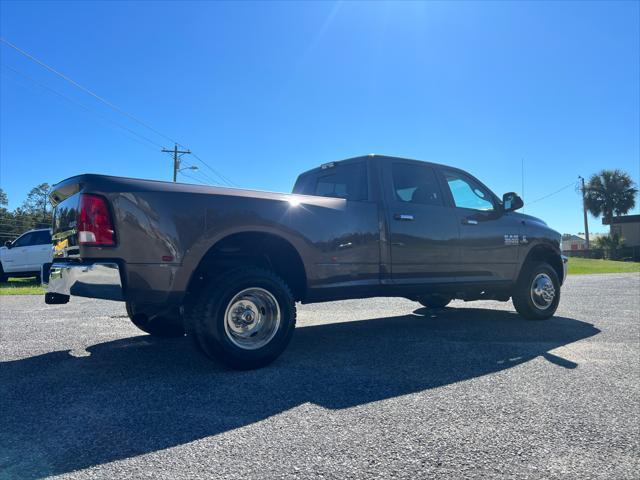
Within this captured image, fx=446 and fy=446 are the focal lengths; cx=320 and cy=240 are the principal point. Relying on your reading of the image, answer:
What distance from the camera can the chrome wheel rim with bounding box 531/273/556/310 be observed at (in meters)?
6.17

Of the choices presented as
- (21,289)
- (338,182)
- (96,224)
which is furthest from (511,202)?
(21,289)

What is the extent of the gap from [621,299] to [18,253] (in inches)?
654

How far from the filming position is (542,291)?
6.21 metres

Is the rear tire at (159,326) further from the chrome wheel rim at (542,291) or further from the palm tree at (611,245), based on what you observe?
the palm tree at (611,245)

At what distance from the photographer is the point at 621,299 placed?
29.1ft

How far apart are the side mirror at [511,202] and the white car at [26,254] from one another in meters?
13.8

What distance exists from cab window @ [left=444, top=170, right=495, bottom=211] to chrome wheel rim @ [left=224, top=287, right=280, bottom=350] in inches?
115

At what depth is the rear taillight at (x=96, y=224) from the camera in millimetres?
3172

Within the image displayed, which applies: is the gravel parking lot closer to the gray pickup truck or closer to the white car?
the gray pickup truck

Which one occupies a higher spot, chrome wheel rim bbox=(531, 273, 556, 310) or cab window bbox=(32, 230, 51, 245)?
cab window bbox=(32, 230, 51, 245)

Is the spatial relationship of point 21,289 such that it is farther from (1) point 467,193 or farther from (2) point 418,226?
(1) point 467,193

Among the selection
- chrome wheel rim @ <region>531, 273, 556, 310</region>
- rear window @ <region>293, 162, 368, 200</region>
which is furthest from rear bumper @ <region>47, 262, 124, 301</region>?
chrome wheel rim @ <region>531, 273, 556, 310</region>

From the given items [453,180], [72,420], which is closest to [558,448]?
[72,420]

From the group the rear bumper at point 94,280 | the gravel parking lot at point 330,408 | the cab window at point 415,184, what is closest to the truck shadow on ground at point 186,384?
the gravel parking lot at point 330,408
